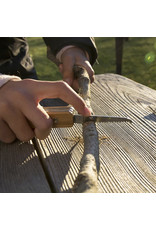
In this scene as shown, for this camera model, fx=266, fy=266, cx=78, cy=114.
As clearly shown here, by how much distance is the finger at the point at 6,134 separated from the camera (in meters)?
1.64

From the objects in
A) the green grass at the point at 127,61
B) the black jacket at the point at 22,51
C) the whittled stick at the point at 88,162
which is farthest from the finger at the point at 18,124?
the green grass at the point at 127,61

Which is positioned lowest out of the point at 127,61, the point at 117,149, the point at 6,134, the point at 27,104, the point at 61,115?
the point at 127,61

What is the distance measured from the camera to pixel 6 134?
1.67 metres

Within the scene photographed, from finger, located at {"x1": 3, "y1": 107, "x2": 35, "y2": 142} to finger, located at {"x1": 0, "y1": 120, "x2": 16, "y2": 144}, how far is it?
31 millimetres

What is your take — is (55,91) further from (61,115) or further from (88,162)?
(88,162)

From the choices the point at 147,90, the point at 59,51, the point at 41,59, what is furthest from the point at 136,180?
the point at 41,59

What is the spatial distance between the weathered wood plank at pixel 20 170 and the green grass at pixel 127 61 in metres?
4.00

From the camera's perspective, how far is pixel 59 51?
259 centimetres

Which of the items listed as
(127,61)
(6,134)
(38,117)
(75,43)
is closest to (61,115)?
(38,117)

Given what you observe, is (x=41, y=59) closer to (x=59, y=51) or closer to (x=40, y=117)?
(x=59, y=51)

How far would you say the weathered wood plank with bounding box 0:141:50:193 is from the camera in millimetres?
1375

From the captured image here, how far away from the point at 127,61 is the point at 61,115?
17.1ft

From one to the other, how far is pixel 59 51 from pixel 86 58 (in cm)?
29

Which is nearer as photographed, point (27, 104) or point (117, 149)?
point (27, 104)
